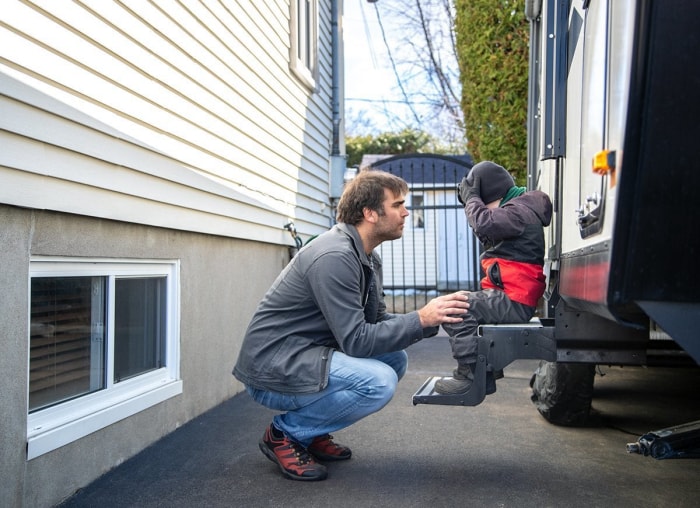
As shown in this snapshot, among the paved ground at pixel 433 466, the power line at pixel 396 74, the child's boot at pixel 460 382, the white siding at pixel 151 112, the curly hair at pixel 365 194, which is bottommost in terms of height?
the paved ground at pixel 433 466

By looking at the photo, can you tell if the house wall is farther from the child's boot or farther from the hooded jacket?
the hooded jacket

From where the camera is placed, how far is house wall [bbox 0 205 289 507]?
104 inches

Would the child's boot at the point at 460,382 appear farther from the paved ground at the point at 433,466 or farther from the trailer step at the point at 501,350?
the paved ground at the point at 433,466

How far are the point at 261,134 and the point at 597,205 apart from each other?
4.30m

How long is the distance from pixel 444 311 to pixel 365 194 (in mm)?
736

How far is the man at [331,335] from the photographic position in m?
3.06

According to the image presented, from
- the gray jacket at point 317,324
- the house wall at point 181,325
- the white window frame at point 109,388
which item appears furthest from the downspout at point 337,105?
the gray jacket at point 317,324

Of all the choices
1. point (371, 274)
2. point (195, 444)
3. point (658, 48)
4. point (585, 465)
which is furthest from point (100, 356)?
point (658, 48)

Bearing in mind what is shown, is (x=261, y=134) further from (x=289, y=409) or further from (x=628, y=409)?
(x=628, y=409)

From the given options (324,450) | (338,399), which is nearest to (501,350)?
(338,399)

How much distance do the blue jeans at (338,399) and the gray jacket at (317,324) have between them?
0.19 feet

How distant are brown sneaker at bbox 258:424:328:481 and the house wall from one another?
0.82m

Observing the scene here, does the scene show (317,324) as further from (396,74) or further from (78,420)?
(396,74)

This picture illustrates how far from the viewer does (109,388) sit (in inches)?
137
